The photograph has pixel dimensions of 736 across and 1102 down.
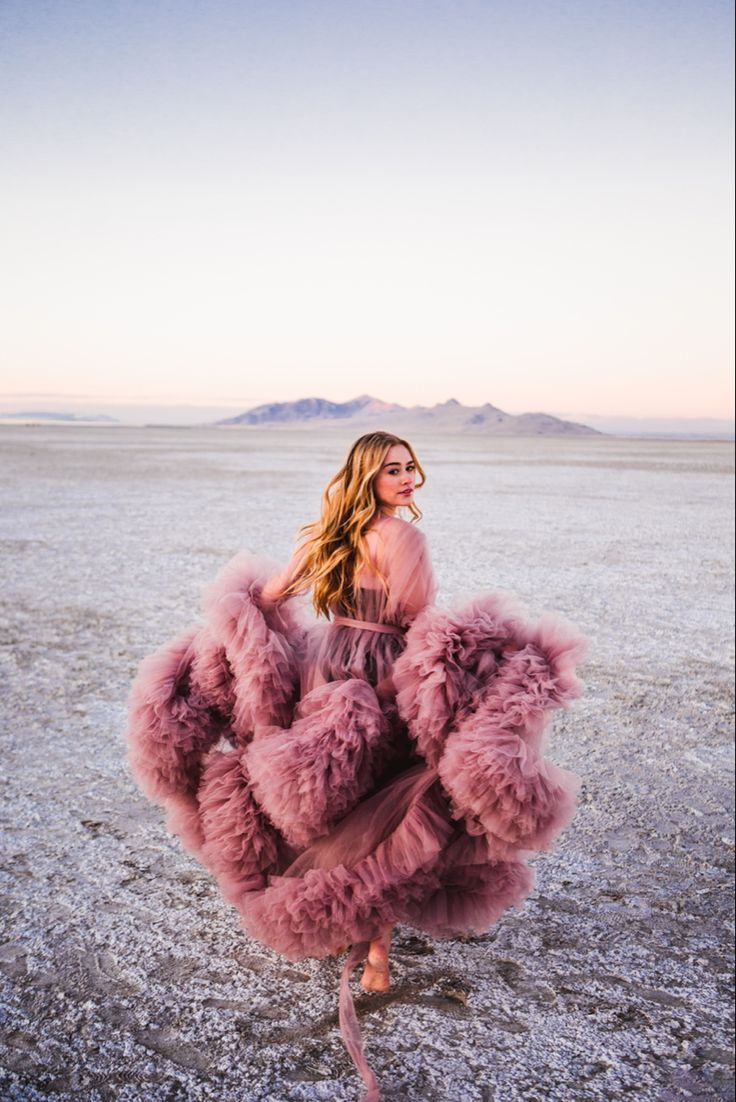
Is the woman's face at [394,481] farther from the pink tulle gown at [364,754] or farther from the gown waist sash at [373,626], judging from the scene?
the gown waist sash at [373,626]

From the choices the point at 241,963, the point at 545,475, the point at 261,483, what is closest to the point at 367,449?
the point at 241,963

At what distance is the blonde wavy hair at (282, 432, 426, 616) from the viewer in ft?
9.10

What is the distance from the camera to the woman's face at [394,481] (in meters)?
2.79

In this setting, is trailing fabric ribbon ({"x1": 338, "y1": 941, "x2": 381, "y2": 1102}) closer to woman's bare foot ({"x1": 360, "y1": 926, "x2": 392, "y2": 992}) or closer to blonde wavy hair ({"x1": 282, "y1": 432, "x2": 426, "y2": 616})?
woman's bare foot ({"x1": 360, "y1": 926, "x2": 392, "y2": 992})

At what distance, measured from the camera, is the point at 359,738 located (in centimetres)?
255

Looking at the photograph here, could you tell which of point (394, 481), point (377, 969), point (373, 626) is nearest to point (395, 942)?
point (377, 969)

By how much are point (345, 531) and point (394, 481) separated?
8.8 inches

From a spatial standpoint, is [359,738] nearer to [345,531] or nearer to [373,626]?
[373,626]

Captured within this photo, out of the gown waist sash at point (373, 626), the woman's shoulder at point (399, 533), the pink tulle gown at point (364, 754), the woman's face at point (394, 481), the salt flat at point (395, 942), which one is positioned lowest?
the salt flat at point (395, 942)

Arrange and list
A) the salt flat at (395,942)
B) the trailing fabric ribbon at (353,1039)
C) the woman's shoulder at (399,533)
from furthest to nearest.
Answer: the woman's shoulder at (399,533)
the salt flat at (395,942)
the trailing fabric ribbon at (353,1039)

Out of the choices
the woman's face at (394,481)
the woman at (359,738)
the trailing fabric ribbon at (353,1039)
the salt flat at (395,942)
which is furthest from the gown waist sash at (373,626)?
the trailing fabric ribbon at (353,1039)

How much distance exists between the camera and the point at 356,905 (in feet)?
8.26

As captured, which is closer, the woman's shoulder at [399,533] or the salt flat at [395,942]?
the salt flat at [395,942]

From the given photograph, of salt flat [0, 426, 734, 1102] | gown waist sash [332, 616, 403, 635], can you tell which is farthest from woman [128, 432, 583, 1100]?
salt flat [0, 426, 734, 1102]
